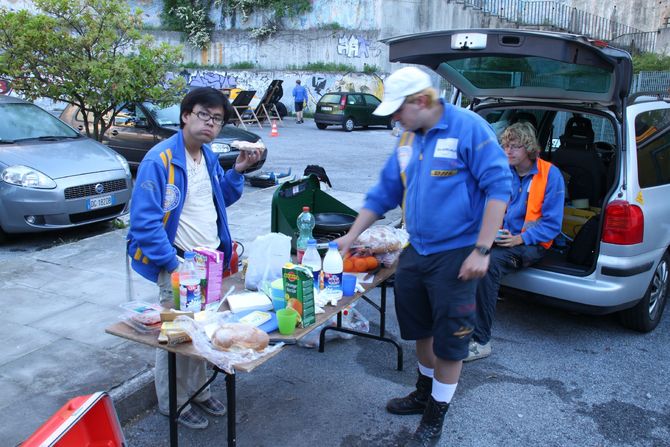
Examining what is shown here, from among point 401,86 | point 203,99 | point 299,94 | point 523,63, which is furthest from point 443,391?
point 299,94

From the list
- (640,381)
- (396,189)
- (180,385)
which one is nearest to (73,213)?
(180,385)

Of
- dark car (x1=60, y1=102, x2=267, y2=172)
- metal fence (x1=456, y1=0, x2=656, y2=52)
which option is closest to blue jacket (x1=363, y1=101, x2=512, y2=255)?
dark car (x1=60, y1=102, x2=267, y2=172)

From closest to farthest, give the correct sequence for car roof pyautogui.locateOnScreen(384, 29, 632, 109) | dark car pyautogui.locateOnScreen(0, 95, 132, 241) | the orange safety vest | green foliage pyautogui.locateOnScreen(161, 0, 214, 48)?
car roof pyautogui.locateOnScreen(384, 29, 632, 109) → the orange safety vest → dark car pyautogui.locateOnScreen(0, 95, 132, 241) → green foliage pyautogui.locateOnScreen(161, 0, 214, 48)

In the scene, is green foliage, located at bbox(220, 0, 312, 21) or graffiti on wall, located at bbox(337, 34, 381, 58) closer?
graffiti on wall, located at bbox(337, 34, 381, 58)

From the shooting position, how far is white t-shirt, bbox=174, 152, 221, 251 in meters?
3.27

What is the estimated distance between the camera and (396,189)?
11.1 feet

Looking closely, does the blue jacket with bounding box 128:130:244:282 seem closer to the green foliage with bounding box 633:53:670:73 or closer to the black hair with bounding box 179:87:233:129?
the black hair with bounding box 179:87:233:129

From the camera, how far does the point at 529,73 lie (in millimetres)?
Result: 4816

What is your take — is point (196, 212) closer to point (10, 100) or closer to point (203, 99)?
point (203, 99)

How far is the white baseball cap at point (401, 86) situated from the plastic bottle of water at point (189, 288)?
121 cm

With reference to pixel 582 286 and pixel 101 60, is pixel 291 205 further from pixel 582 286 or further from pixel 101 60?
pixel 101 60

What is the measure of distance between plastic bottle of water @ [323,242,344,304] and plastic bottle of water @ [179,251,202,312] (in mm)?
741

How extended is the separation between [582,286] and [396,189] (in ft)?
5.95

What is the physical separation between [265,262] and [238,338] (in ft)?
2.62
